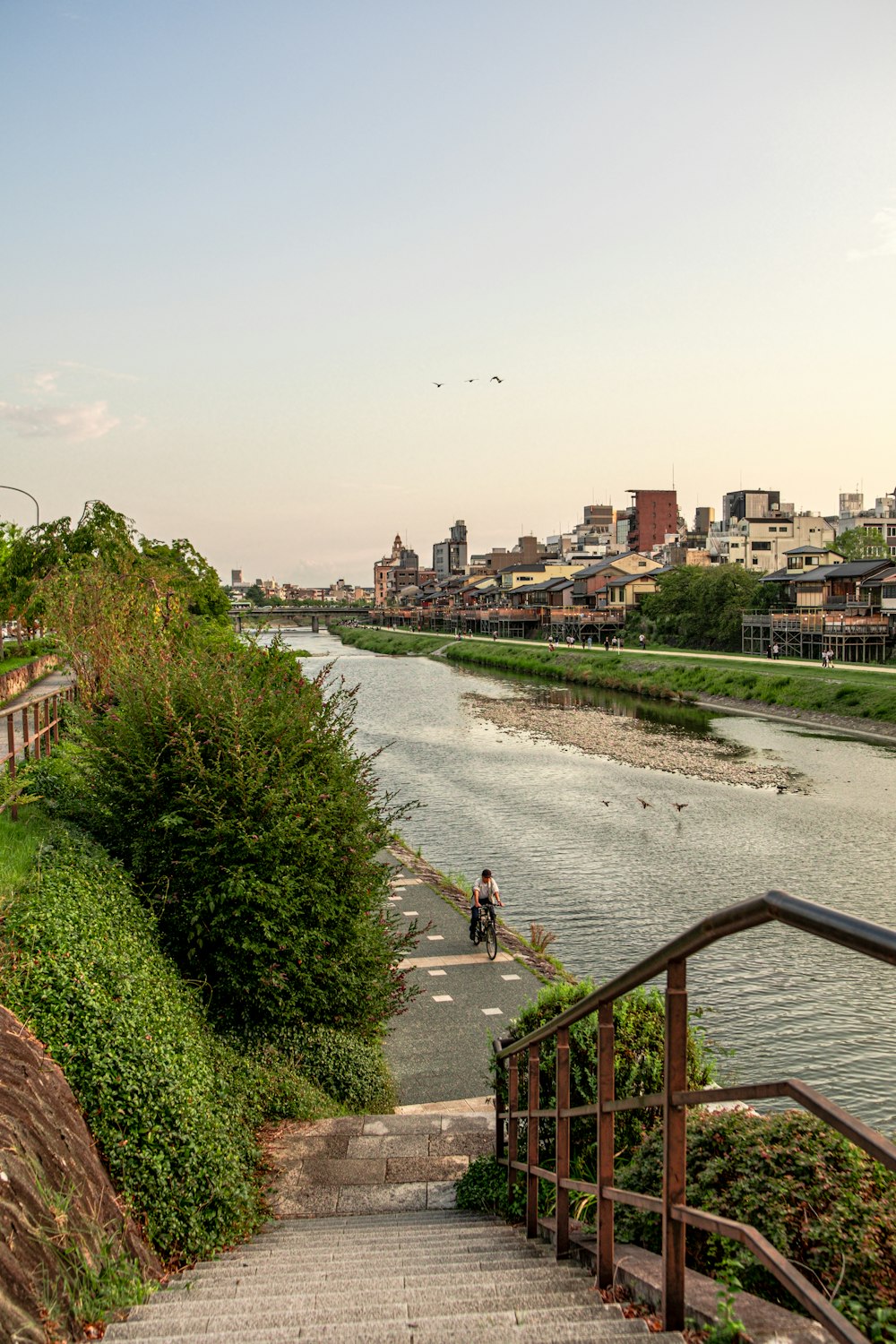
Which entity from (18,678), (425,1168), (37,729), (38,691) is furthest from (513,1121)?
(18,678)

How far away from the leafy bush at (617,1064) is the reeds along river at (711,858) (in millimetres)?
5165

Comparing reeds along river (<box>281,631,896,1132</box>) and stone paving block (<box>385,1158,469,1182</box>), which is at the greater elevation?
stone paving block (<box>385,1158,469,1182</box>)

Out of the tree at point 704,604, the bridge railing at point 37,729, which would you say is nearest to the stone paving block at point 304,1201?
the bridge railing at point 37,729

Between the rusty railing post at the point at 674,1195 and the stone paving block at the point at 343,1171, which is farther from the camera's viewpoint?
→ the stone paving block at the point at 343,1171

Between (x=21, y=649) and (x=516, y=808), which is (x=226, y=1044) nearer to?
(x=516, y=808)

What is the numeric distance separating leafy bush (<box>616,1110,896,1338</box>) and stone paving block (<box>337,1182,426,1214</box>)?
2.53m

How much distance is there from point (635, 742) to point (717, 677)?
1663 centimetres

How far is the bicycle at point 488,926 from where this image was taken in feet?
47.5

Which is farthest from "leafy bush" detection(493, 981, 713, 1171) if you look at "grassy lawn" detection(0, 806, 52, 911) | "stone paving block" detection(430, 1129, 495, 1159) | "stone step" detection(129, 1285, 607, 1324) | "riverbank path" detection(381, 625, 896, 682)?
"riverbank path" detection(381, 625, 896, 682)

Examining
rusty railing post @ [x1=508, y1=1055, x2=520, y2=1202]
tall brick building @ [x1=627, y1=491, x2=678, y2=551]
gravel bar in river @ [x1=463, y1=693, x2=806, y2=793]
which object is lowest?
gravel bar in river @ [x1=463, y1=693, x2=806, y2=793]

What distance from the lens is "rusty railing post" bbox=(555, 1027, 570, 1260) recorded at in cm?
451

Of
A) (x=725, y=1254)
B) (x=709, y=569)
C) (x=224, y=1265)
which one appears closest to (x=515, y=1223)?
(x=224, y=1265)

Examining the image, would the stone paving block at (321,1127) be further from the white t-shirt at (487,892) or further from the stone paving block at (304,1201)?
the white t-shirt at (487,892)

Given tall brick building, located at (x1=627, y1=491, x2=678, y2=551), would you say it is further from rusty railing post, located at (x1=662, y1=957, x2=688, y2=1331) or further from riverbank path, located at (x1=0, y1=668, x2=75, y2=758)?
rusty railing post, located at (x1=662, y1=957, x2=688, y2=1331)
